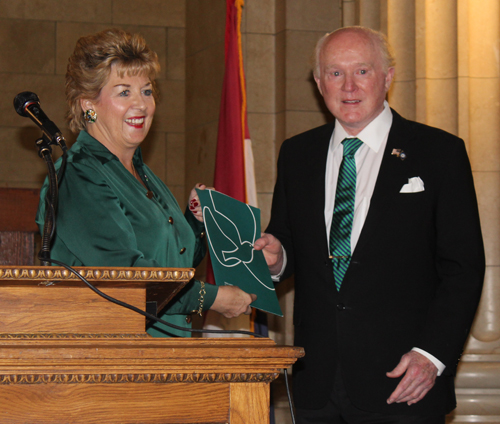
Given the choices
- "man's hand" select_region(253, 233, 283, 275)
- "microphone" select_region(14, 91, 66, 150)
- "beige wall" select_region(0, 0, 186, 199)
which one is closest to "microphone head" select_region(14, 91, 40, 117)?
"microphone" select_region(14, 91, 66, 150)

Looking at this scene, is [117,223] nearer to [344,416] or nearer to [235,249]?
[235,249]

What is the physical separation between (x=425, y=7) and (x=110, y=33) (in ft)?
7.84

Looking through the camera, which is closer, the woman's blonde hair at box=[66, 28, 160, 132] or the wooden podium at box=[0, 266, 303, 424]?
the wooden podium at box=[0, 266, 303, 424]

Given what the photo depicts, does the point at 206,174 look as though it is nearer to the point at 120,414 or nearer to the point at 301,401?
the point at 301,401

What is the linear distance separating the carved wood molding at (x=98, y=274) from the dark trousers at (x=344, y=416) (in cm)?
105

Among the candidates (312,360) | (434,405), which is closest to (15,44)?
(312,360)

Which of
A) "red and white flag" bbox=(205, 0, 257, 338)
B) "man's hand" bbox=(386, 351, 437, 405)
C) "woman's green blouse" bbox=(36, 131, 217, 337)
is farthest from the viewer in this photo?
"red and white flag" bbox=(205, 0, 257, 338)

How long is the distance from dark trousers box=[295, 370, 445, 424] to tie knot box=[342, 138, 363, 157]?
0.85 metres

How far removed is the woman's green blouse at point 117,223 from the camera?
195 cm

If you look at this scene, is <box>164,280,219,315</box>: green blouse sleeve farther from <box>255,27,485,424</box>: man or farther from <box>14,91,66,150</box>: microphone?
<box>14,91,66,150</box>: microphone

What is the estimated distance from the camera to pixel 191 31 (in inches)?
228

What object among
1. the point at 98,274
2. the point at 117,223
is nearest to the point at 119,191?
the point at 117,223

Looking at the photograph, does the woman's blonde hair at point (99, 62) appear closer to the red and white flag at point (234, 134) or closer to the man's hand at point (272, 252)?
the man's hand at point (272, 252)

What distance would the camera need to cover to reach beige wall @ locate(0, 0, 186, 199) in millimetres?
5590
